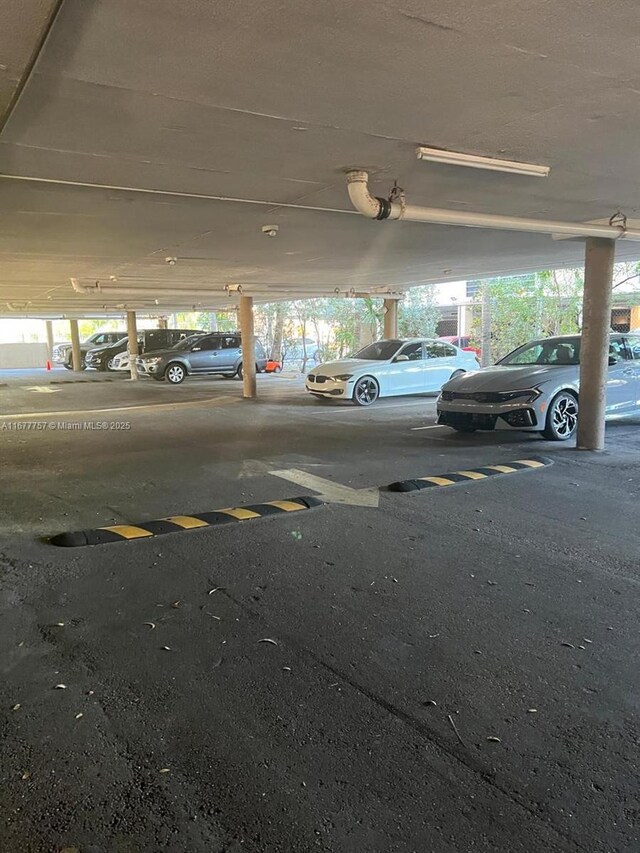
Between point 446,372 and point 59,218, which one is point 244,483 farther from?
point 446,372

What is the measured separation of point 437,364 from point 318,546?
36.2 ft

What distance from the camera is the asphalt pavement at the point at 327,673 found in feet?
6.54

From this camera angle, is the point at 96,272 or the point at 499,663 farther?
the point at 96,272

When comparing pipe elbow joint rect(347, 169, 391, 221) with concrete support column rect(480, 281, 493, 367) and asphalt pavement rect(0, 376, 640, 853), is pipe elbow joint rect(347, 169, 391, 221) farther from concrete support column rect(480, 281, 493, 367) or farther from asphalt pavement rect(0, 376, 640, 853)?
concrete support column rect(480, 281, 493, 367)

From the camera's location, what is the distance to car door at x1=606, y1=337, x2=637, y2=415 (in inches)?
368

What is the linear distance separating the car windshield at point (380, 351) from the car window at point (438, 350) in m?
0.78

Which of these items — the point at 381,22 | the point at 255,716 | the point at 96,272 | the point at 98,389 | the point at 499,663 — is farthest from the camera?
the point at 98,389

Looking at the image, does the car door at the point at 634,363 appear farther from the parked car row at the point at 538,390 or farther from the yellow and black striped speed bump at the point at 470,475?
the yellow and black striped speed bump at the point at 470,475

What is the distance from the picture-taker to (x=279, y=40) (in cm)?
283

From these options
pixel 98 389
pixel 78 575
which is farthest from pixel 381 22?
pixel 98 389

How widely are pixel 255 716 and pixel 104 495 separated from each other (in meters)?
4.20

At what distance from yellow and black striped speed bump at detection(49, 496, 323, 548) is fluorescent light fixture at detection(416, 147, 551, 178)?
10.5 ft

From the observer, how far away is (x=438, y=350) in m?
15.0

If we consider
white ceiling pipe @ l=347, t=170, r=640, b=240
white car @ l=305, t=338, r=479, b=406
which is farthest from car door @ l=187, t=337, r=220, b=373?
white ceiling pipe @ l=347, t=170, r=640, b=240
